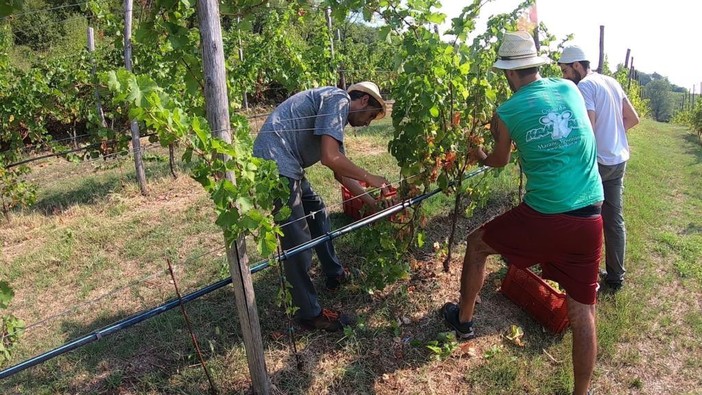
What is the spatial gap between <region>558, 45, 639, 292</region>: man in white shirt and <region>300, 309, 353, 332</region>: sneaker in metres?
2.00

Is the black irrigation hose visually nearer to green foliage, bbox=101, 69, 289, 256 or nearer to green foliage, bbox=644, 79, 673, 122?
green foliage, bbox=101, 69, 289, 256

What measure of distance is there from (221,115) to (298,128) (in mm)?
813

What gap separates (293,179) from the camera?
2.89 m

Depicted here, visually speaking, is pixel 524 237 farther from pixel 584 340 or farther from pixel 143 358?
pixel 143 358

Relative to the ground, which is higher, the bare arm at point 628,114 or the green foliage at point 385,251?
the bare arm at point 628,114

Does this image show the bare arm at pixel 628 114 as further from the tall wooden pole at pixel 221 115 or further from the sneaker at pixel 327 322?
the tall wooden pole at pixel 221 115

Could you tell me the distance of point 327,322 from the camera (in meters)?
3.10

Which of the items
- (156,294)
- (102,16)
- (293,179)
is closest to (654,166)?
(293,179)

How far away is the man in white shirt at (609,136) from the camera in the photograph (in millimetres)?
3307

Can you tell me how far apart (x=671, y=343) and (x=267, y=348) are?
8.57ft

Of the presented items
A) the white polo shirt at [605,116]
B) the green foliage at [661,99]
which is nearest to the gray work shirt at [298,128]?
the white polo shirt at [605,116]

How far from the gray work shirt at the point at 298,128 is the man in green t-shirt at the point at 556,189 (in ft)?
2.98

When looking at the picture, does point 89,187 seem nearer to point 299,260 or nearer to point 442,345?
point 299,260

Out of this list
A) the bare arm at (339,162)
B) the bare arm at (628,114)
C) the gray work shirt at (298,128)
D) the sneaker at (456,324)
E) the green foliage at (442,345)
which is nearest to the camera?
the bare arm at (339,162)
